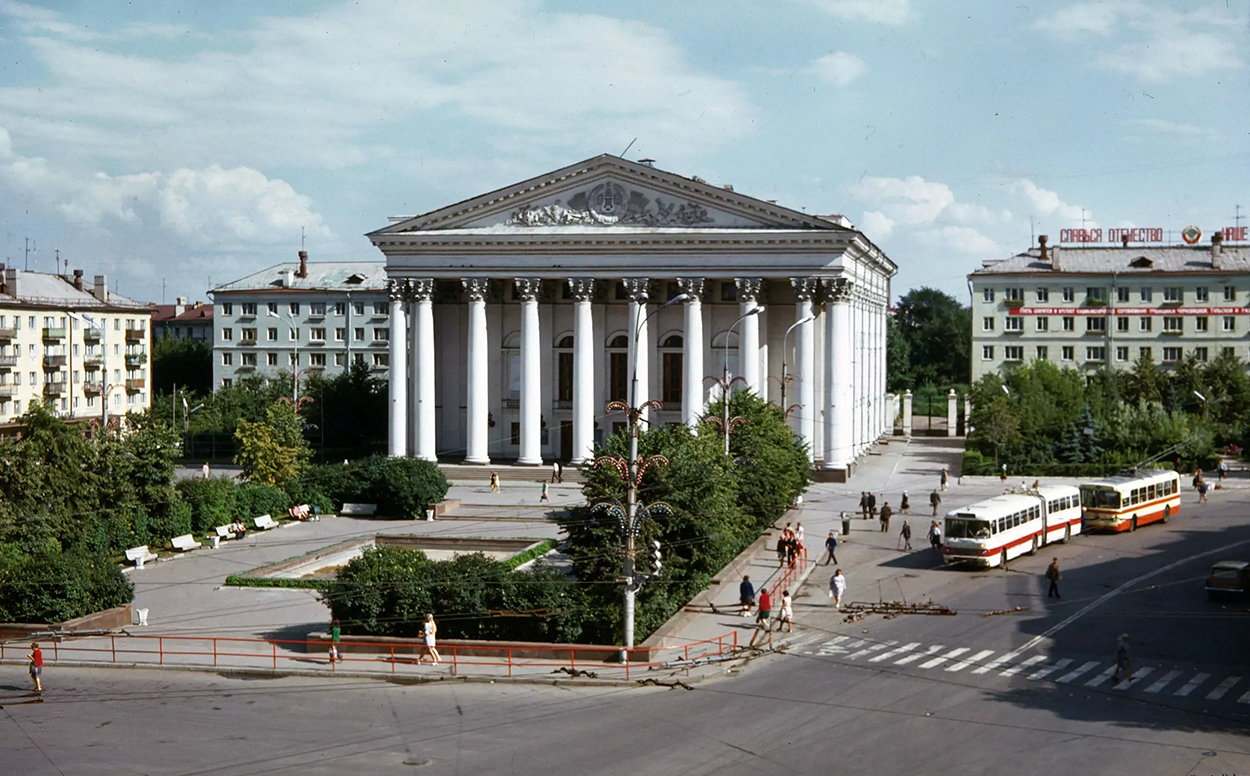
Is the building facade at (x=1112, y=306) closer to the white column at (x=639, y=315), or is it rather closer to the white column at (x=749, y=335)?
the white column at (x=749, y=335)

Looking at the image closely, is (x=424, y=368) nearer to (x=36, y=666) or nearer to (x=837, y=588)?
(x=837, y=588)

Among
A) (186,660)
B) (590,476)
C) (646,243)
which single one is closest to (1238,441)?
(646,243)

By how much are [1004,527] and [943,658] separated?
13.3 meters

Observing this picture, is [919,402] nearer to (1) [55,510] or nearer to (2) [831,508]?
(2) [831,508]

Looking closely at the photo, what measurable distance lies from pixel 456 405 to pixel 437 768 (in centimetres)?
5281

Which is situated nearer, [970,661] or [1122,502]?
[970,661]

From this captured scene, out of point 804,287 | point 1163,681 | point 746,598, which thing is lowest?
Answer: point 1163,681

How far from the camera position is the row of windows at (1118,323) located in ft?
318

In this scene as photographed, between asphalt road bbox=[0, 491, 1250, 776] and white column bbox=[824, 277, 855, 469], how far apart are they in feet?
102

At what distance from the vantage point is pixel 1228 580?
38438 millimetres

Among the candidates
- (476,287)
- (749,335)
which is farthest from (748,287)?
(476,287)

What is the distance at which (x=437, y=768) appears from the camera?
23.1 metres

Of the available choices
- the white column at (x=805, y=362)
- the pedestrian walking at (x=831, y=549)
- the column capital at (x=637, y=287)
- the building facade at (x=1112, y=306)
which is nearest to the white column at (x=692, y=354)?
the column capital at (x=637, y=287)

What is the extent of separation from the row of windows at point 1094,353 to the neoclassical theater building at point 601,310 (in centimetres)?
2982
